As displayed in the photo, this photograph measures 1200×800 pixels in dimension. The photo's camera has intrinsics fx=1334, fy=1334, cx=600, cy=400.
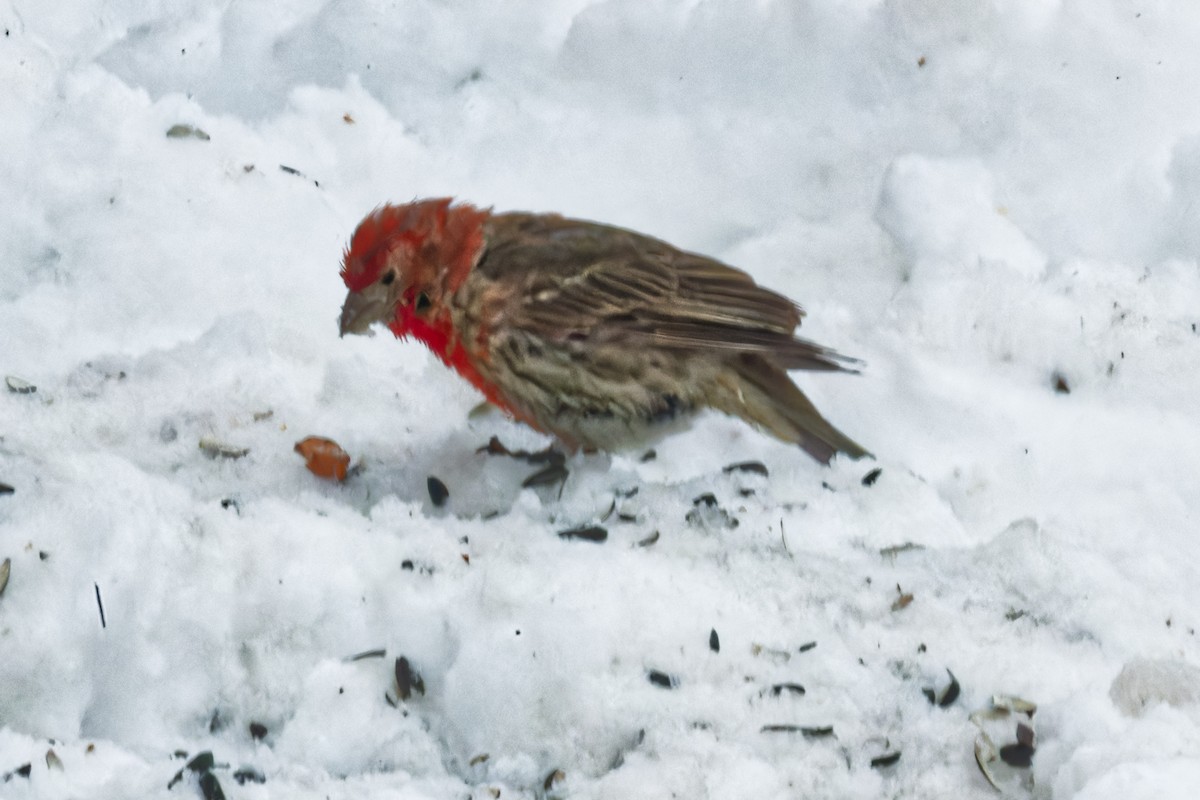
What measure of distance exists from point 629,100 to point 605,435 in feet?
6.29

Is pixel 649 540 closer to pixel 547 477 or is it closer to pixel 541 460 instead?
pixel 547 477

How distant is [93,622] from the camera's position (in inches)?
131

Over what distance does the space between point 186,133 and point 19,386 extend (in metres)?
1.41

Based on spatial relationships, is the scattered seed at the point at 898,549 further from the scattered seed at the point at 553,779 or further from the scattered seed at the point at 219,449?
the scattered seed at the point at 219,449

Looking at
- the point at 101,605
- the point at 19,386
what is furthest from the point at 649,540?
the point at 19,386

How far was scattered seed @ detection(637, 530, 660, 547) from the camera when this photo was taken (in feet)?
13.0

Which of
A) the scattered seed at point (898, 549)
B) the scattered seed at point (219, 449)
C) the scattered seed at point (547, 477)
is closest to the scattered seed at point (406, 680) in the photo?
the scattered seed at point (547, 477)

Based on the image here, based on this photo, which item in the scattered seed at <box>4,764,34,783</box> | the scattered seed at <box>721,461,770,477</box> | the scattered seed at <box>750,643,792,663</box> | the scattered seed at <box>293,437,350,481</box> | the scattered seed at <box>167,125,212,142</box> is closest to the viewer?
the scattered seed at <box>4,764,34,783</box>

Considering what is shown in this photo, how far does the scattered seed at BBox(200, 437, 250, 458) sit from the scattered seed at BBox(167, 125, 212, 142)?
157 cm

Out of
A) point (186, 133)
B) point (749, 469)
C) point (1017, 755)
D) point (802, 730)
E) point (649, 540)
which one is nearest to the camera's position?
point (1017, 755)

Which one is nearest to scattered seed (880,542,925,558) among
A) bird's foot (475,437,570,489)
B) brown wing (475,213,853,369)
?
brown wing (475,213,853,369)

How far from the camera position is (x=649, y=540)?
13.1 ft

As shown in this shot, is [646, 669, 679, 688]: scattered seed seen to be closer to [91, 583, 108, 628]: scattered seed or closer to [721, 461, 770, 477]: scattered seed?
→ [721, 461, 770, 477]: scattered seed

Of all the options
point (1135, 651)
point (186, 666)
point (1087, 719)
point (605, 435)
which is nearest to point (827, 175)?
point (605, 435)
